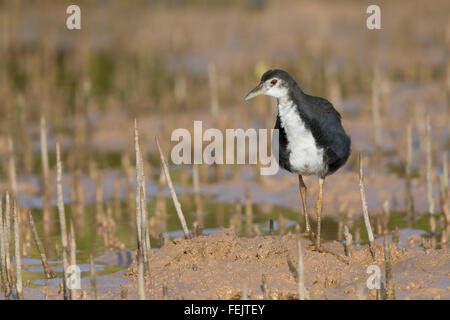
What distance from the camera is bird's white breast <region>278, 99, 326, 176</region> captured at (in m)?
7.96

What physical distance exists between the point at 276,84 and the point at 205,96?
923 cm

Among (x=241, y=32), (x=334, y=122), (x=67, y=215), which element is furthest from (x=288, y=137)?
(x=241, y=32)

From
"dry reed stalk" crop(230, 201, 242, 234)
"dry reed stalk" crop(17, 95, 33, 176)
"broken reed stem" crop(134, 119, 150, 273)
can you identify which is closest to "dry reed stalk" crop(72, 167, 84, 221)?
"dry reed stalk" crop(17, 95, 33, 176)

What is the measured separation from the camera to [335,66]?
63.7 ft

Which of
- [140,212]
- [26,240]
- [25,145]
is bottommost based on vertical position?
[26,240]

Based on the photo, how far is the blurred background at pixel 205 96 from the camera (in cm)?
1138

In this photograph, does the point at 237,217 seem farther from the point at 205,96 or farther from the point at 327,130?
the point at 205,96

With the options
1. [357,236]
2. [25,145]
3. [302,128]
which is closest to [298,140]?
[302,128]

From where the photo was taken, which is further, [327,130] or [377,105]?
[377,105]

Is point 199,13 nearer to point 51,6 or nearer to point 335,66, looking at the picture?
point 51,6

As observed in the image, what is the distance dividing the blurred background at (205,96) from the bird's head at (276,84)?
1.83 m

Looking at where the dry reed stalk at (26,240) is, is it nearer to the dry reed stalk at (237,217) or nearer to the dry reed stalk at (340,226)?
the dry reed stalk at (237,217)

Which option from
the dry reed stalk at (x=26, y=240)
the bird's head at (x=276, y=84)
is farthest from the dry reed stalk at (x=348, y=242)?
the dry reed stalk at (x=26, y=240)

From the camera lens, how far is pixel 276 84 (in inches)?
319
